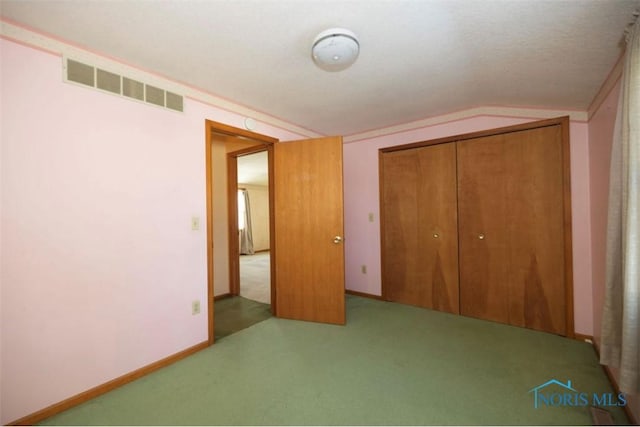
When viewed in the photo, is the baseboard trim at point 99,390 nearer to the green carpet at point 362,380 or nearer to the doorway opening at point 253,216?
the green carpet at point 362,380

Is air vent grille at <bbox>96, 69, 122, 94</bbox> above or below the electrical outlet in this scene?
above

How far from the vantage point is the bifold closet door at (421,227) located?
2.98m

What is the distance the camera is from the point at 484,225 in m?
2.78

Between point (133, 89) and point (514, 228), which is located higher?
point (133, 89)

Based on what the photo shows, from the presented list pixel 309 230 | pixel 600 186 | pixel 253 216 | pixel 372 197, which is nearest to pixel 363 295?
pixel 372 197

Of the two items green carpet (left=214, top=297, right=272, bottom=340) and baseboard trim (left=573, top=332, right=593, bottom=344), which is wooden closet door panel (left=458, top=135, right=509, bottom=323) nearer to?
baseboard trim (left=573, top=332, right=593, bottom=344)

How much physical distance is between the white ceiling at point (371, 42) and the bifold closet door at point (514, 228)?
0.49 metres

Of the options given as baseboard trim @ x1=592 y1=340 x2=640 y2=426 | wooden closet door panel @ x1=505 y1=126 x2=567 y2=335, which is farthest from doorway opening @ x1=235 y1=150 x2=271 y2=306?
baseboard trim @ x1=592 y1=340 x2=640 y2=426

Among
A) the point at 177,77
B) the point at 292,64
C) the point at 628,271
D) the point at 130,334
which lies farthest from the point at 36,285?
the point at 628,271

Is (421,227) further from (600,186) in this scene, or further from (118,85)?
(118,85)

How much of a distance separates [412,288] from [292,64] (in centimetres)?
274

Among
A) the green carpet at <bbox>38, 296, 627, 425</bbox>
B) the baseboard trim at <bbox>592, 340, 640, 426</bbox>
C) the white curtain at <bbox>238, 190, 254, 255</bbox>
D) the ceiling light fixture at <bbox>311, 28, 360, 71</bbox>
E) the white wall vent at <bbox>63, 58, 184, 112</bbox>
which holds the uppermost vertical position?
the ceiling light fixture at <bbox>311, 28, 360, 71</bbox>

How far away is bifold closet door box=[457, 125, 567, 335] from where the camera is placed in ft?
8.11

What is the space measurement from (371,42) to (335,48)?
25cm
